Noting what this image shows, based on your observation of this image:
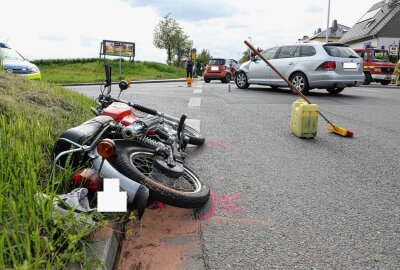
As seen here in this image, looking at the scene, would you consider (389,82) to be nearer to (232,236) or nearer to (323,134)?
(323,134)

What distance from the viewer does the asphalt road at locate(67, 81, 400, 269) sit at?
2.54 m

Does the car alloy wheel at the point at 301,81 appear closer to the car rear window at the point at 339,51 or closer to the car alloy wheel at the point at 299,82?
the car alloy wheel at the point at 299,82

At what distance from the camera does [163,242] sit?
2.71 meters

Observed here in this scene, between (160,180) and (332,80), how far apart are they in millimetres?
9821

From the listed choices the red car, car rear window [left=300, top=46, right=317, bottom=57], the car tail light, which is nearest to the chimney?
the red car

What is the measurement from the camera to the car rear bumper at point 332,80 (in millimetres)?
11695

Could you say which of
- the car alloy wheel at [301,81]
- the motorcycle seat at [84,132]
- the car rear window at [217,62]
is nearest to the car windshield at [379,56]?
the car rear window at [217,62]

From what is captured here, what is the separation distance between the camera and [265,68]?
1362cm

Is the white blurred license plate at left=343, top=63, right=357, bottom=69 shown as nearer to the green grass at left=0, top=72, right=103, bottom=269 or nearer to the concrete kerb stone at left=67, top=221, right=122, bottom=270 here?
the green grass at left=0, top=72, right=103, bottom=269

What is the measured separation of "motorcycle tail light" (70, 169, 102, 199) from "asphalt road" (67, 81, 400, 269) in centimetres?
84

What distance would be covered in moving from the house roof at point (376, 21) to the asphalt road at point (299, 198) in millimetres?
42434

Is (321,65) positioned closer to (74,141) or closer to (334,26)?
(74,141)

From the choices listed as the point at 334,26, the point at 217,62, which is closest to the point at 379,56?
the point at 217,62

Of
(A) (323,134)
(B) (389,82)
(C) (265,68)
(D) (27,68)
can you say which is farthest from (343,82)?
(B) (389,82)
